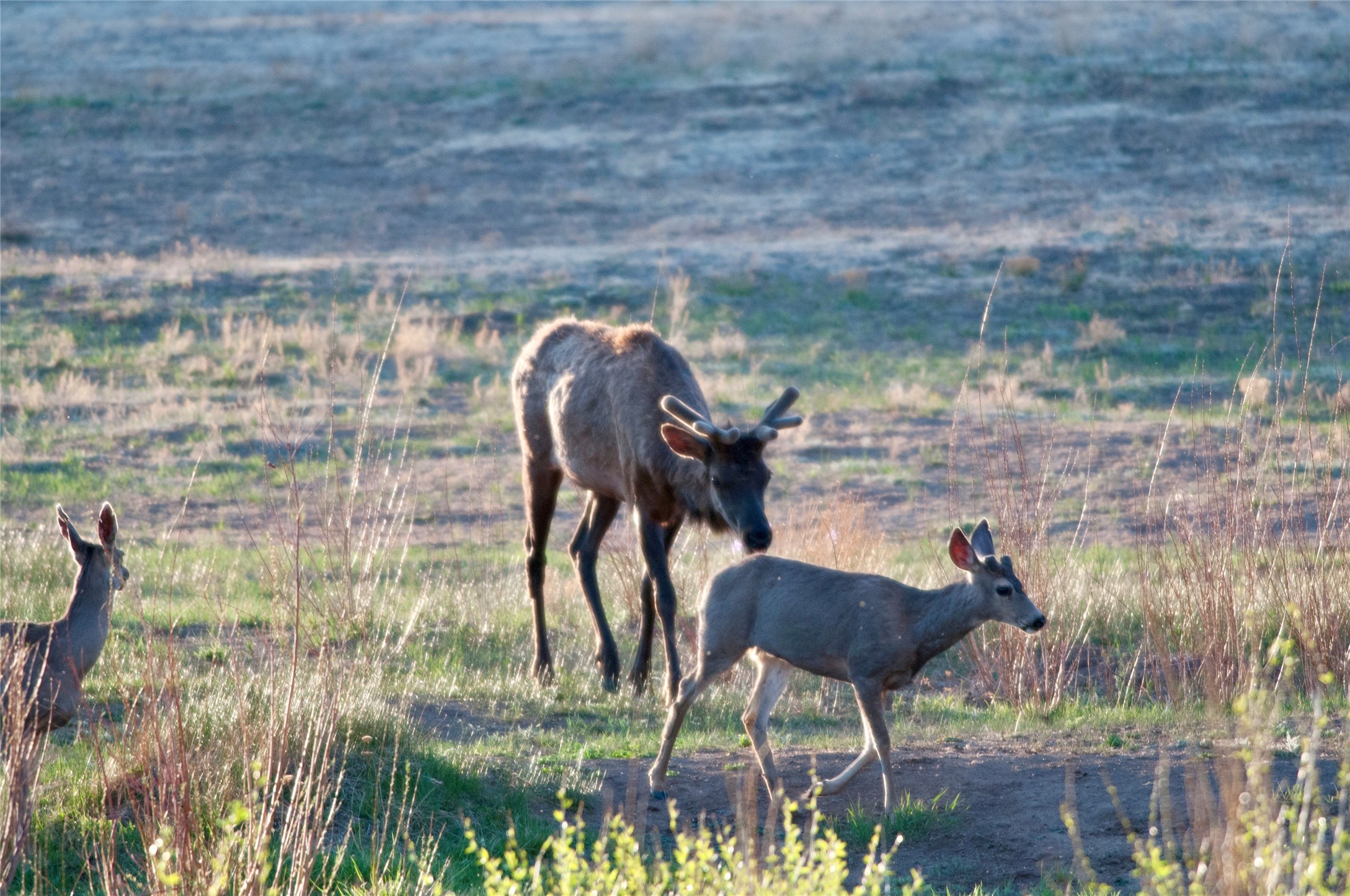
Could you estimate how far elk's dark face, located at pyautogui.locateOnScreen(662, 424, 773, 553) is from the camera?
9.09 meters

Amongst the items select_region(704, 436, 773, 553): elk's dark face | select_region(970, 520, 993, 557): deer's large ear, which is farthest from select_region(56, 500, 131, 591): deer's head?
select_region(970, 520, 993, 557): deer's large ear

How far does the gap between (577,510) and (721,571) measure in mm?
10734

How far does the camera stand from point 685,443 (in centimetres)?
928

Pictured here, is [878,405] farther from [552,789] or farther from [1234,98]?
[1234,98]

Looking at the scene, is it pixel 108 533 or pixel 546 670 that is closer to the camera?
pixel 108 533

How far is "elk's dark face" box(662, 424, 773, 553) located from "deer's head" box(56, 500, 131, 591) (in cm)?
346

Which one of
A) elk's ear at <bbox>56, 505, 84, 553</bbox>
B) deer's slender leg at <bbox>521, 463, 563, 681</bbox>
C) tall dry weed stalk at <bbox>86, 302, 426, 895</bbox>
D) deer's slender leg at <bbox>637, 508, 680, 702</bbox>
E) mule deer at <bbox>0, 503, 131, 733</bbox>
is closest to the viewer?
tall dry weed stalk at <bbox>86, 302, 426, 895</bbox>

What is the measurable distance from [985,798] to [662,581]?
3.03 meters

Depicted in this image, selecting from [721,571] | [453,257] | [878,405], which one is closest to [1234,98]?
[453,257]

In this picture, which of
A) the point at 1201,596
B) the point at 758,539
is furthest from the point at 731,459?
the point at 1201,596

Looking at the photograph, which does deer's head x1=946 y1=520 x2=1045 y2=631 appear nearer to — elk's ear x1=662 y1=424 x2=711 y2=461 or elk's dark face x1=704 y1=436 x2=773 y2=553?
elk's dark face x1=704 y1=436 x2=773 y2=553

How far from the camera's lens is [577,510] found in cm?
1847

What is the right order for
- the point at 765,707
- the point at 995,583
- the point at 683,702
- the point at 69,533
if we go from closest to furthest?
the point at 69,533
the point at 995,583
the point at 683,702
the point at 765,707

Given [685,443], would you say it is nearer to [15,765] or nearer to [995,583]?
[995,583]
